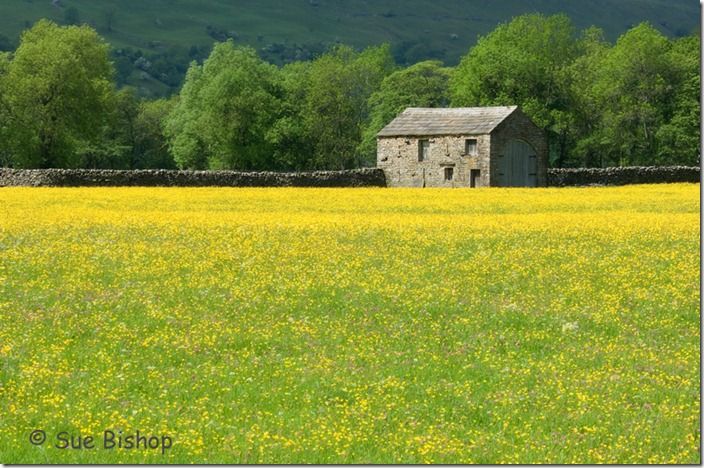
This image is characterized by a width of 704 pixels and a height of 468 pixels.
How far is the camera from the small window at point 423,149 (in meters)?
74.2

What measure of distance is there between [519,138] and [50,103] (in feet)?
143

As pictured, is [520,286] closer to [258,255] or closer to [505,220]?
[258,255]

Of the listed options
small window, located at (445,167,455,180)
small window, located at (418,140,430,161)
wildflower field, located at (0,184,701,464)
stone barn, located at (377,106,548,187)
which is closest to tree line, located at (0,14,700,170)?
stone barn, located at (377,106,548,187)

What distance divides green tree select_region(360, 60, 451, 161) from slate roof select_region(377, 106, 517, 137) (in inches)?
1129

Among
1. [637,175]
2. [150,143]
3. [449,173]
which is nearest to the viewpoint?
[637,175]

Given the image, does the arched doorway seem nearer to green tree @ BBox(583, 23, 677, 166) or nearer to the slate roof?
the slate roof

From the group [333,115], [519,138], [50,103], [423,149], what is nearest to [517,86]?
[519,138]

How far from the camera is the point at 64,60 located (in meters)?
93.5

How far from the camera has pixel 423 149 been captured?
244ft

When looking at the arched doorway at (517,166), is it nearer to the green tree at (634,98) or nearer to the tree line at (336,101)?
the tree line at (336,101)

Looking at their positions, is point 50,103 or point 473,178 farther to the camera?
point 50,103

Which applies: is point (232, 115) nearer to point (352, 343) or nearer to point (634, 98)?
point (634, 98)

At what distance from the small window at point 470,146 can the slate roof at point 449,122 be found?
0.64m

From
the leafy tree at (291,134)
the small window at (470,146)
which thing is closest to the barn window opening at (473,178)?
the small window at (470,146)
